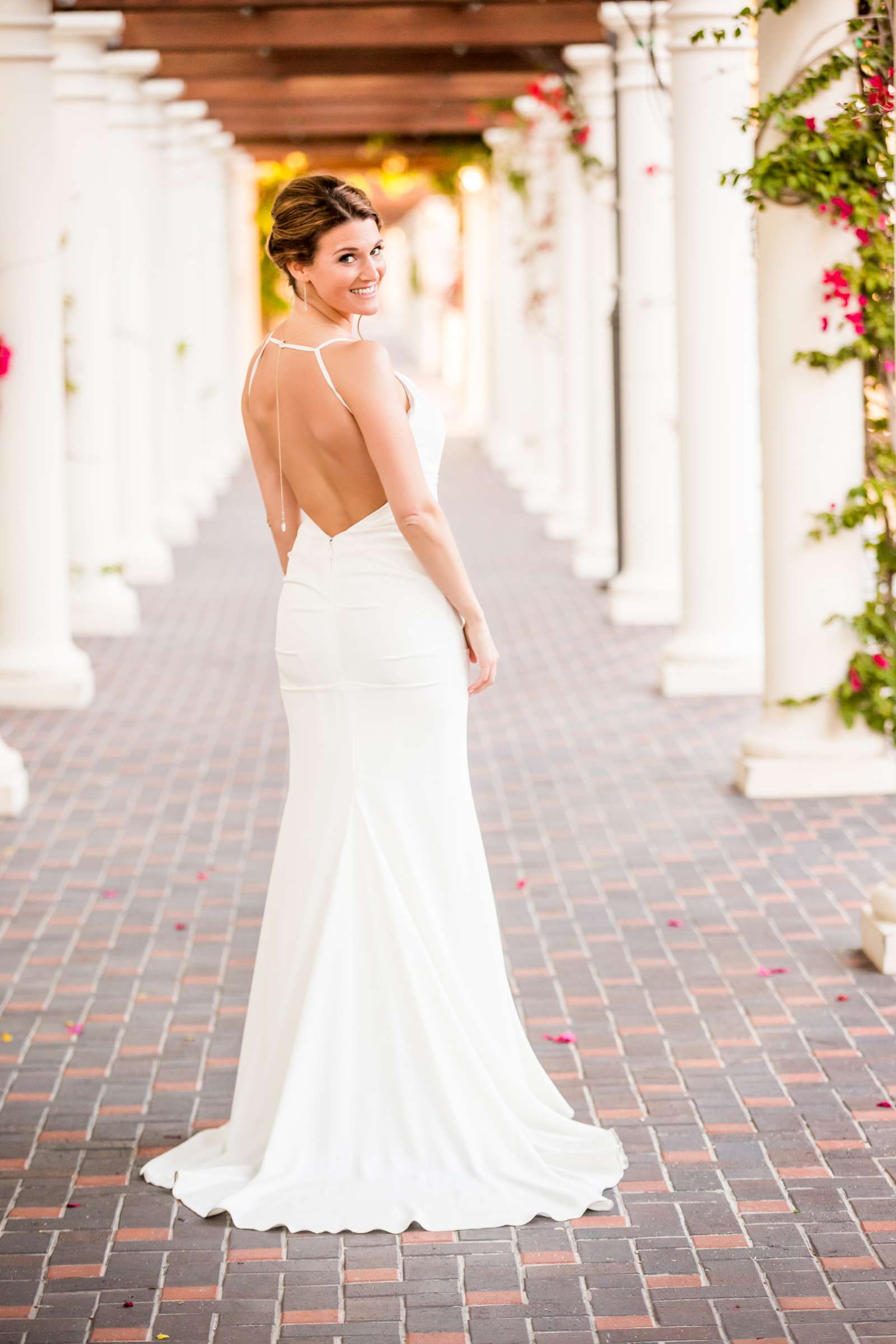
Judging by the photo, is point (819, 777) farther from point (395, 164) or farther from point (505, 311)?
point (395, 164)

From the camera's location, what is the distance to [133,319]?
1237 centimetres

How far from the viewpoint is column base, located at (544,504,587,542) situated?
1433 centimetres

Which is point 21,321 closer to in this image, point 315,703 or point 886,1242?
point 315,703

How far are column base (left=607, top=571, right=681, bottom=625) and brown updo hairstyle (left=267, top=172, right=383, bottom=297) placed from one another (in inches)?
284

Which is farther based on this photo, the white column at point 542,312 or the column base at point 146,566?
the white column at point 542,312

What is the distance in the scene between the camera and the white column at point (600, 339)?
11.5 meters

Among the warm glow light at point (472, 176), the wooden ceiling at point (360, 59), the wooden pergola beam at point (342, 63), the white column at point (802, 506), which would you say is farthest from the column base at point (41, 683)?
the warm glow light at point (472, 176)

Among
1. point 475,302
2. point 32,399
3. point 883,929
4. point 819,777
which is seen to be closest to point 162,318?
point 32,399

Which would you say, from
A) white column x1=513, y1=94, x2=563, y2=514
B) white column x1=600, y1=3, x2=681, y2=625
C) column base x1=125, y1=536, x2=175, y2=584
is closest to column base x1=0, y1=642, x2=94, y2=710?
white column x1=600, y1=3, x2=681, y2=625

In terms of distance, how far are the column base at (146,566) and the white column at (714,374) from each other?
507 cm

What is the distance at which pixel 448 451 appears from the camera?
21.2 metres

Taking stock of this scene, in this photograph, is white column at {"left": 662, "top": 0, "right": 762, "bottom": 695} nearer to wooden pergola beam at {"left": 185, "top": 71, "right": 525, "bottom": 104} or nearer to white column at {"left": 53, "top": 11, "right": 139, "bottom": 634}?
white column at {"left": 53, "top": 11, "right": 139, "bottom": 634}

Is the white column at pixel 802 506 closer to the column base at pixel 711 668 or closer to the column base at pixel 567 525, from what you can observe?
the column base at pixel 711 668

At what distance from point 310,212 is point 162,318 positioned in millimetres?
11098
